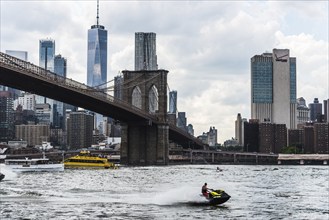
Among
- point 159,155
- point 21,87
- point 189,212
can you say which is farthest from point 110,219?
point 159,155

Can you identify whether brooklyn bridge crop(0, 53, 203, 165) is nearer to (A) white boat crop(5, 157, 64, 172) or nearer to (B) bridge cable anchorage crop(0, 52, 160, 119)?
(B) bridge cable anchorage crop(0, 52, 160, 119)

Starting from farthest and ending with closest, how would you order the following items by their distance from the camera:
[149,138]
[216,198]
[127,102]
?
[127,102]
[149,138]
[216,198]

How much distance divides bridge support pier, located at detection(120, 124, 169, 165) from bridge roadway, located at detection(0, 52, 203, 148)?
2.77 meters

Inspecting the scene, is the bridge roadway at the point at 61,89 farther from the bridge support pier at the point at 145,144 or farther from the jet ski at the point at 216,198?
the jet ski at the point at 216,198

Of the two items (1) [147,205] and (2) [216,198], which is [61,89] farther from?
A: (2) [216,198]

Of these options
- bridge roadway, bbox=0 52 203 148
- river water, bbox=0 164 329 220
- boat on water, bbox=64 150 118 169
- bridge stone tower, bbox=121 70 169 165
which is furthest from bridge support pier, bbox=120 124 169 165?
river water, bbox=0 164 329 220

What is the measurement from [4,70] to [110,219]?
4914 cm

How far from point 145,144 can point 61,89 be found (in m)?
40.5

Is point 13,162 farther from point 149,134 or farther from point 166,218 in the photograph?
point 166,218

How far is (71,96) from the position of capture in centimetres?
9812

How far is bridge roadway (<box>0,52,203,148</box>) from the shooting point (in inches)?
3113

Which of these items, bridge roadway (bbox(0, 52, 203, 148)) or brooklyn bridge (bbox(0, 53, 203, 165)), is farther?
brooklyn bridge (bbox(0, 53, 203, 165))

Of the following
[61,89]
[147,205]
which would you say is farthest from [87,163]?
[147,205]

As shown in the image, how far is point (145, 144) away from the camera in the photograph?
5098 inches
